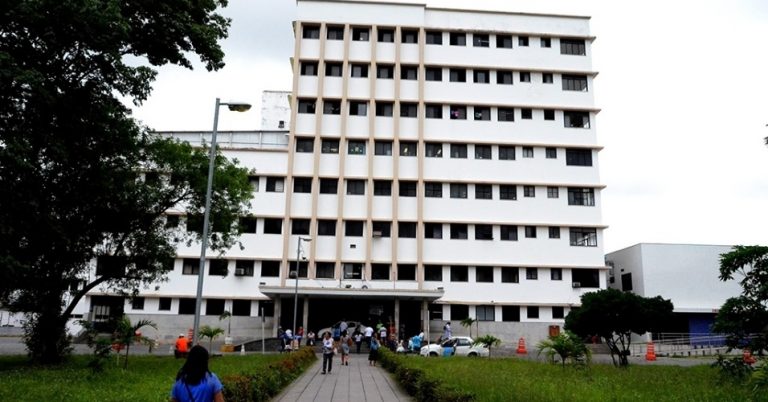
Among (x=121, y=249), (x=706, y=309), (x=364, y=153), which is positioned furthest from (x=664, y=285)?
(x=121, y=249)

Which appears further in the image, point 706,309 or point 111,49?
point 706,309

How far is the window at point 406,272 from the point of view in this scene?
136ft

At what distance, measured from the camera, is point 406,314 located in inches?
1624

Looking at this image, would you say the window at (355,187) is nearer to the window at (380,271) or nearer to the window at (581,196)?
the window at (380,271)

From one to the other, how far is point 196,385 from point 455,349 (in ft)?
88.9

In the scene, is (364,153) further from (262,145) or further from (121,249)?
(121,249)

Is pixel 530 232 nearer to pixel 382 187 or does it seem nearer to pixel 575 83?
pixel 382 187

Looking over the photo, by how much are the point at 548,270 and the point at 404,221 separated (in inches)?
418

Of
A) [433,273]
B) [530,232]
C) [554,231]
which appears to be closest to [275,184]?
[433,273]

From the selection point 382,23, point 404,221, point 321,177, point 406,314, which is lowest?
point 406,314

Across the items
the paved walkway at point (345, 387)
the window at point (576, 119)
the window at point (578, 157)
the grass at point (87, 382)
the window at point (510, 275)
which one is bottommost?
the paved walkway at point (345, 387)

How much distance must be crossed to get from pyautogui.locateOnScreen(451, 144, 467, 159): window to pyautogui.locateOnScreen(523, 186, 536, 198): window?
4897 millimetres

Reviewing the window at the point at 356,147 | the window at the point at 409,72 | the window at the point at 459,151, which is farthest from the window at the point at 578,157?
the window at the point at 356,147

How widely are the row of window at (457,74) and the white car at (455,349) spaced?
67.2 feet
